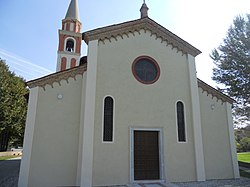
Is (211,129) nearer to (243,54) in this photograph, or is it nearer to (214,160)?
(214,160)

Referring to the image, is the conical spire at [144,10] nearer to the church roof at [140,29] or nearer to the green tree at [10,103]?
the church roof at [140,29]

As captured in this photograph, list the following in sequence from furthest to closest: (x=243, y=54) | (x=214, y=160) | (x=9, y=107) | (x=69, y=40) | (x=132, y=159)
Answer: (x=9, y=107) < (x=69, y=40) < (x=243, y=54) < (x=214, y=160) < (x=132, y=159)

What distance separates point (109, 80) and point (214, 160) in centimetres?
678

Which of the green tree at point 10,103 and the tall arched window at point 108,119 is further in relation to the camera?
the green tree at point 10,103

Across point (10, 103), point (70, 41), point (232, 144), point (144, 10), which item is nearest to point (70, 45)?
point (70, 41)

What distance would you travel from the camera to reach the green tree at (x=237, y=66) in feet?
50.6

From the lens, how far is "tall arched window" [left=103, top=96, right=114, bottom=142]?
8623 millimetres

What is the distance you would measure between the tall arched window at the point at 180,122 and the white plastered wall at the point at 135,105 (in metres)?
0.22

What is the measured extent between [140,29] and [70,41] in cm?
1244

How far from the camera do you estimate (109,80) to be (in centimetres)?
925

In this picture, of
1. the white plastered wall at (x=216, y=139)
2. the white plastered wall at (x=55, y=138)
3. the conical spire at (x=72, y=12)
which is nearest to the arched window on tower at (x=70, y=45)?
the conical spire at (x=72, y=12)

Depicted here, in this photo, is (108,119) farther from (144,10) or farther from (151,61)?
(144,10)

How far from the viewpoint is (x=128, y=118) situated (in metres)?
9.04

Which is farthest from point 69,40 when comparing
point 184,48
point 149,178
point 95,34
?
point 149,178
